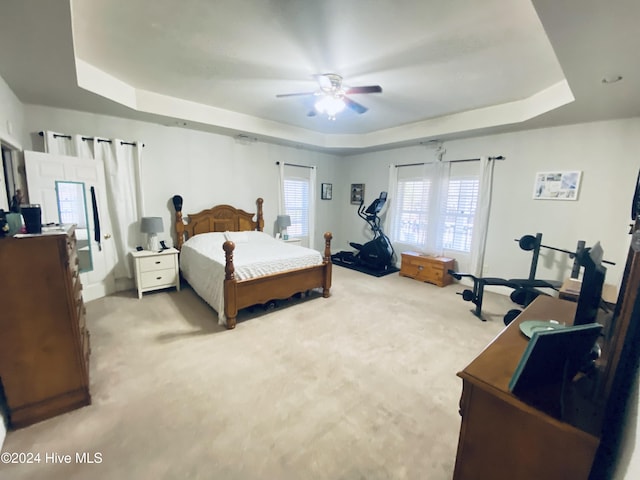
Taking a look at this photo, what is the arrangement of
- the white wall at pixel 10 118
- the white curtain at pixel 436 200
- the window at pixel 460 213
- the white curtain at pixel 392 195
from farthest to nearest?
the white curtain at pixel 392 195 < the white curtain at pixel 436 200 < the window at pixel 460 213 < the white wall at pixel 10 118

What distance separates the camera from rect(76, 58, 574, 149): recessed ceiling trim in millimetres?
2965

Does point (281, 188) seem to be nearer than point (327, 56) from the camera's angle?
No

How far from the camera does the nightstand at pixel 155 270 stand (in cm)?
376

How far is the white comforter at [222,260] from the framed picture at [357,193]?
2.61m


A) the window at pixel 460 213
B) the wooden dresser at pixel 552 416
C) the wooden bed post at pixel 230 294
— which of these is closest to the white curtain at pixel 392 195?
the window at pixel 460 213

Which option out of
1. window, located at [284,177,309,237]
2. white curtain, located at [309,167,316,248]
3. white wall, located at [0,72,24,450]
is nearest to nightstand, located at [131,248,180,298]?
white wall, located at [0,72,24,450]

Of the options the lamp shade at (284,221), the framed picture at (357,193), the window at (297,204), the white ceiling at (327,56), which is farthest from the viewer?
the framed picture at (357,193)

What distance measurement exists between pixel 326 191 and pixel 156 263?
154 inches

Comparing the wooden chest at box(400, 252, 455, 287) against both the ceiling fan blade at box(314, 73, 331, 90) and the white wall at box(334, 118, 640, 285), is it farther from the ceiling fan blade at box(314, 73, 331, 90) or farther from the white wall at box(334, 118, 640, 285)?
the ceiling fan blade at box(314, 73, 331, 90)

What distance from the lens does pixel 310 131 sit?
5406 mm

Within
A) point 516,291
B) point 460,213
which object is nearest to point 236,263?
point 516,291

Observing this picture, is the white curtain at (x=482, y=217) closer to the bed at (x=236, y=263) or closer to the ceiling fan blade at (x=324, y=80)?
the bed at (x=236, y=263)

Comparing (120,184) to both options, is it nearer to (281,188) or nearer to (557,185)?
(281,188)

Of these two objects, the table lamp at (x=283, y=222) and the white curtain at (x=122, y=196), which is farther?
the table lamp at (x=283, y=222)
